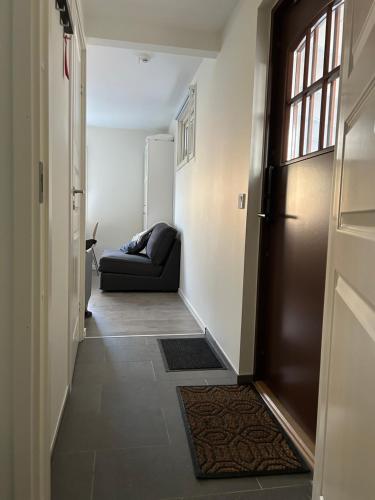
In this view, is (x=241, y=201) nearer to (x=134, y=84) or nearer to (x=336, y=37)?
(x=336, y=37)

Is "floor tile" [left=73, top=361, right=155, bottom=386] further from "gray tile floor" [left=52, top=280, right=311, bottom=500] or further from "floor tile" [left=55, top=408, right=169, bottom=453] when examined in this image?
"floor tile" [left=55, top=408, right=169, bottom=453]

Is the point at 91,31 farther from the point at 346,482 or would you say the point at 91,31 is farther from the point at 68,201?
the point at 346,482

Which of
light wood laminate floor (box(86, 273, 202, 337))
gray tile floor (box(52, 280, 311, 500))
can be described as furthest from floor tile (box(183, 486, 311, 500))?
light wood laminate floor (box(86, 273, 202, 337))

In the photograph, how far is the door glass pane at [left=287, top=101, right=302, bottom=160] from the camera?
1.79 metres

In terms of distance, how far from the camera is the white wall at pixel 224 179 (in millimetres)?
2205

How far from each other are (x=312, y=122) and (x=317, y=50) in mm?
302

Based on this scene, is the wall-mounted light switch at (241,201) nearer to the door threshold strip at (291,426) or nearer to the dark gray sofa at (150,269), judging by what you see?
the door threshold strip at (291,426)

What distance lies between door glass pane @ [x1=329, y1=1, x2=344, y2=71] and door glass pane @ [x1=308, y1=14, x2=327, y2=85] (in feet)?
0.21

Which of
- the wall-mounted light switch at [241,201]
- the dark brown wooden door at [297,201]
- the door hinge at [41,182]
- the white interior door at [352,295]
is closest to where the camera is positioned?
the white interior door at [352,295]

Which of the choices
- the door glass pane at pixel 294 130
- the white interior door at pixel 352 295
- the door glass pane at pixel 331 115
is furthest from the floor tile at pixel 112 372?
the door glass pane at pixel 331 115

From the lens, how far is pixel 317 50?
161cm

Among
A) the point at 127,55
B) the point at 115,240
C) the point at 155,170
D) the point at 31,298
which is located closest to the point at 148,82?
the point at 127,55

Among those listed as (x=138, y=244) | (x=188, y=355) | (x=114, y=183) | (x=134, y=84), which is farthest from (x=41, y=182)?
(x=114, y=183)

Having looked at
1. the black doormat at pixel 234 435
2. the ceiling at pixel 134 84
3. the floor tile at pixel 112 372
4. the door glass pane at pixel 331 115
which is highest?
the ceiling at pixel 134 84
